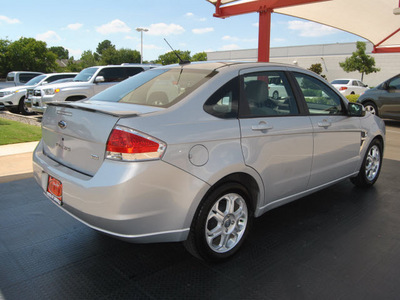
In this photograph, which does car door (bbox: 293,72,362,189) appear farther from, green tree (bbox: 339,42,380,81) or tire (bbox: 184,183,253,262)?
green tree (bbox: 339,42,380,81)

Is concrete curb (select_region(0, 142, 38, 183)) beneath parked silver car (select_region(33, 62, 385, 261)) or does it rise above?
beneath

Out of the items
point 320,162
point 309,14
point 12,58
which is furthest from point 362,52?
point 12,58

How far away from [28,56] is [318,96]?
143 feet

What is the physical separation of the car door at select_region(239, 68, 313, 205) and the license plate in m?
1.51

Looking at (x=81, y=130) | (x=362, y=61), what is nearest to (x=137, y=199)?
(x=81, y=130)

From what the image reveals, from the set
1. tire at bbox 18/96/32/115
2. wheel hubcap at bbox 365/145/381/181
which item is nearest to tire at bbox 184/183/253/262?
wheel hubcap at bbox 365/145/381/181

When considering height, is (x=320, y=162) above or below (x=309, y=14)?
below

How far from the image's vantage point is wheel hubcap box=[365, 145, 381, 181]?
4.70 metres

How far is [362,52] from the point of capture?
109 ft

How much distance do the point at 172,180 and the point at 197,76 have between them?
1094 millimetres

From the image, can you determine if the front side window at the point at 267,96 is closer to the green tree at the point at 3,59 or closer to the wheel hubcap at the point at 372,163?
the wheel hubcap at the point at 372,163

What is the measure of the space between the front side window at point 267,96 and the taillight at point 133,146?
36.3 inches

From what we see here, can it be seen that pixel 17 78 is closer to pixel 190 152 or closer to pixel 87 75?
pixel 87 75

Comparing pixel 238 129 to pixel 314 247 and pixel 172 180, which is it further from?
pixel 314 247
